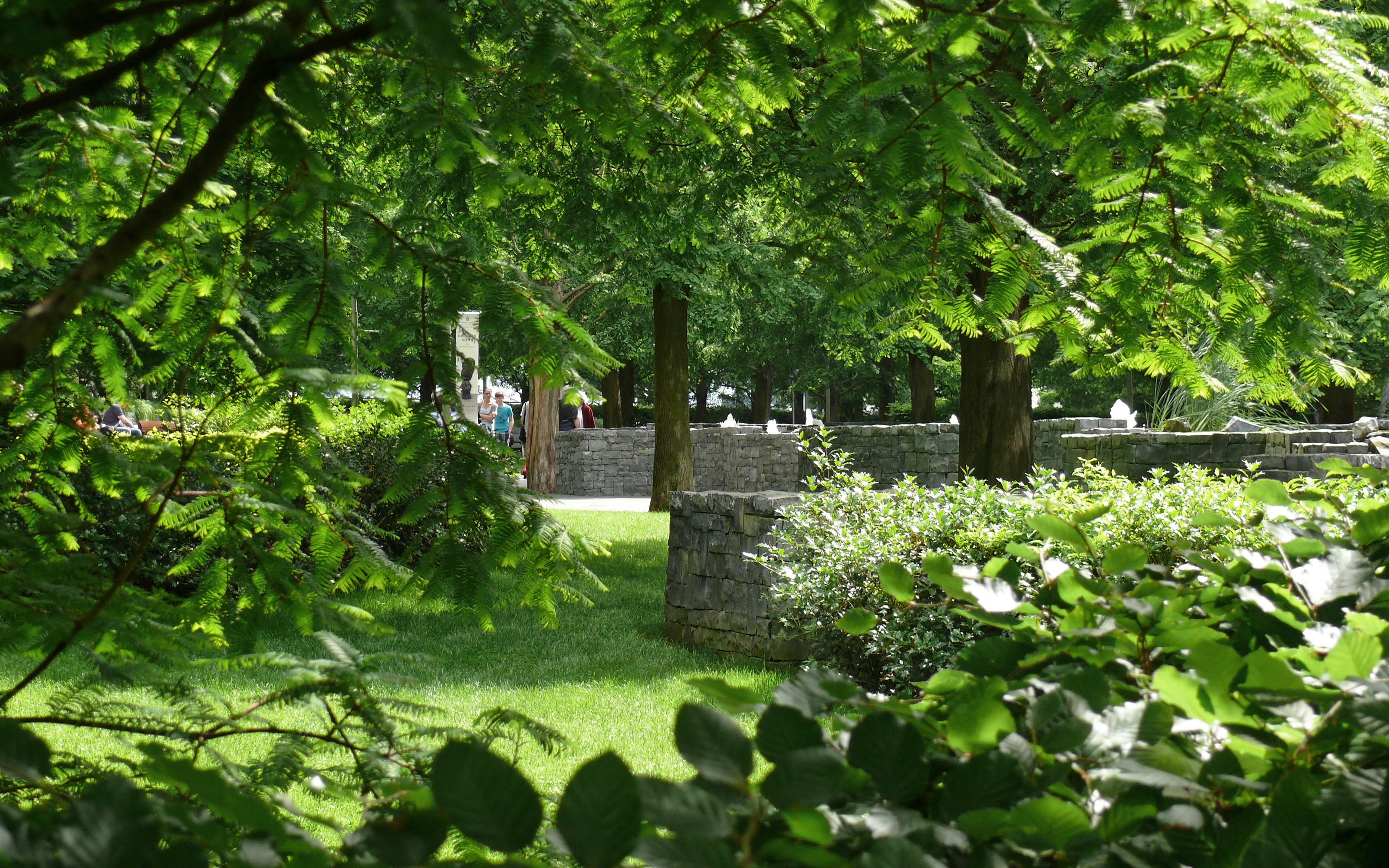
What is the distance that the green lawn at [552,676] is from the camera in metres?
5.29

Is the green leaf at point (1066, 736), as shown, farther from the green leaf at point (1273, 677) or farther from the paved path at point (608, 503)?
the paved path at point (608, 503)

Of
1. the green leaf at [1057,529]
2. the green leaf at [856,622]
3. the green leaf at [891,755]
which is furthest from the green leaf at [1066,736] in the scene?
the green leaf at [1057,529]

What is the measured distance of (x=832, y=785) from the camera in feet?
2.95

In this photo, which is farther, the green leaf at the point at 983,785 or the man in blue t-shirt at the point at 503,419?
the man in blue t-shirt at the point at 503,419

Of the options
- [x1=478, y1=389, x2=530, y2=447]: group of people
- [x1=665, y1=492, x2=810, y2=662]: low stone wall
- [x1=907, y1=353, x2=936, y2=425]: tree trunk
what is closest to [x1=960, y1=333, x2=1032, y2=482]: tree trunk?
→ [x1=665, y1=492, x2=810, y2=662]: low stone wall

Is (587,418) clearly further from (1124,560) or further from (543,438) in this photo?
(1124,560)

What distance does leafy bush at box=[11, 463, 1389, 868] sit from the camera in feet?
2.57

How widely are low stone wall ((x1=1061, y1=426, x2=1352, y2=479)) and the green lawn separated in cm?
519

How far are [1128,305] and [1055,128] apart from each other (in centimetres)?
64

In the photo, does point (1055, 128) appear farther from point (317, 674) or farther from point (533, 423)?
point (533, 423)

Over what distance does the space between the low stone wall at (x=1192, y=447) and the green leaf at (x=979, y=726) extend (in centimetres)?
988

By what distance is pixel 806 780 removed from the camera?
904 millimetres

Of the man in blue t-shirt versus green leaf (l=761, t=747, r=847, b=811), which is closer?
green leaf (l=761, t=747, r=847, b=811)

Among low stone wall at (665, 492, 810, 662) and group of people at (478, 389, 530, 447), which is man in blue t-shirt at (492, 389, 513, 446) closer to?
group of people at (478, 389, 530, 447)
